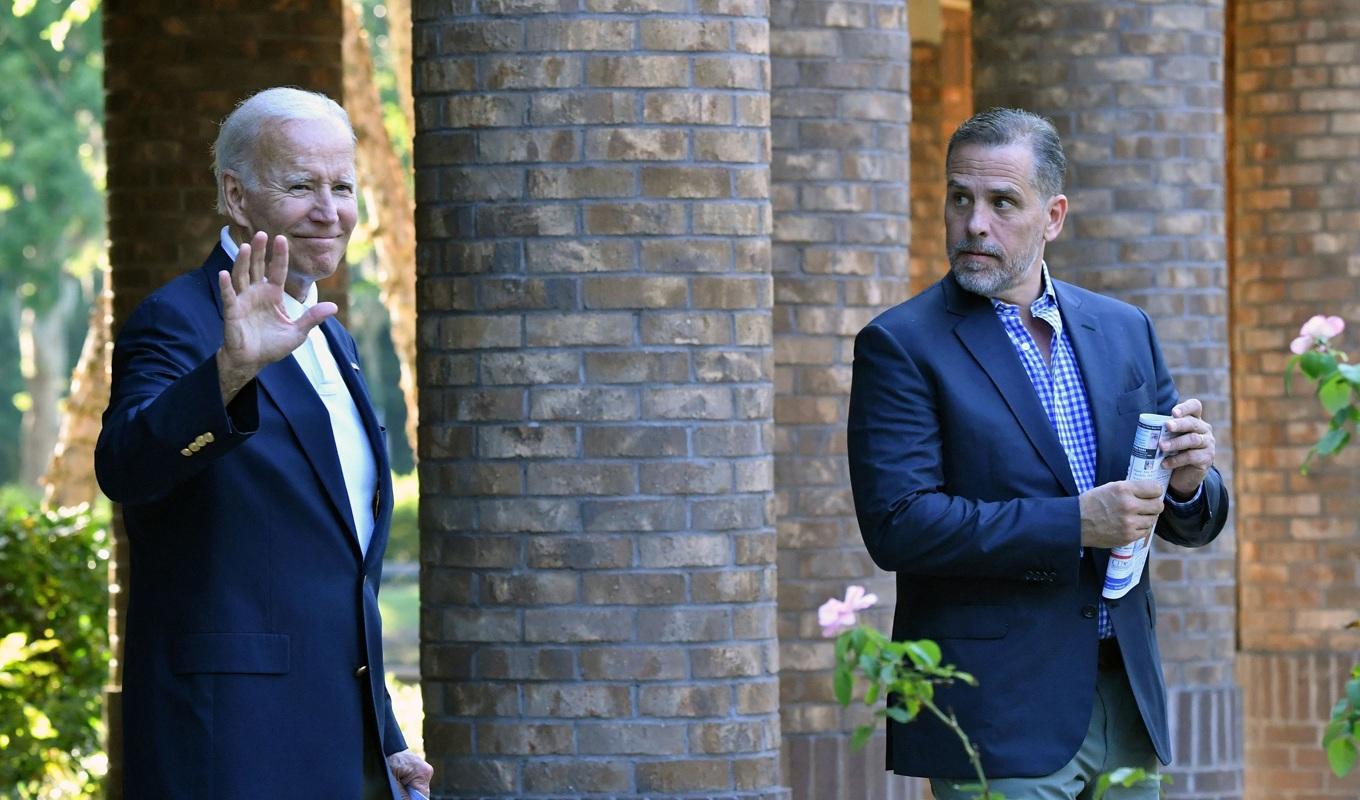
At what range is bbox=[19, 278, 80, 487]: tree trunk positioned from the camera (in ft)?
136

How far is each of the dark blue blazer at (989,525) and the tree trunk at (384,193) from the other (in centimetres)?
1086

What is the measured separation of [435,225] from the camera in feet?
18.7

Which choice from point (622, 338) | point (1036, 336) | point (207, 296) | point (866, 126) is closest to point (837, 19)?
point (866, 126)

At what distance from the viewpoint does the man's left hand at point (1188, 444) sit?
4.04 metres

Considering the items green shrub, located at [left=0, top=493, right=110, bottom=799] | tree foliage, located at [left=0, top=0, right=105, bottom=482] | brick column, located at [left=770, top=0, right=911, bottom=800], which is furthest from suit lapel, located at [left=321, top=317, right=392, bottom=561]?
tree foliage, located at [left=0, top=0, right=105, bottom=482]

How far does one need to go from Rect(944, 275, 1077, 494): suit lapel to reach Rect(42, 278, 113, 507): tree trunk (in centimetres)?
1156

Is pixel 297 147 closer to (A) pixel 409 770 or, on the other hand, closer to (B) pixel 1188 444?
(A) pixel 409 770

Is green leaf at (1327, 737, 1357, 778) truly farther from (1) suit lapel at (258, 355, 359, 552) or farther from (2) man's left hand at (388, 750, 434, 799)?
(1) suit lapel at (258, 355, 359, 552)

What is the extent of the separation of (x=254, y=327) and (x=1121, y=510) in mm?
1544

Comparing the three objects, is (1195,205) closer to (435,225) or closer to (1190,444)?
(435,225)

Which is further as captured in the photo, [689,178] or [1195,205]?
[1195,205]

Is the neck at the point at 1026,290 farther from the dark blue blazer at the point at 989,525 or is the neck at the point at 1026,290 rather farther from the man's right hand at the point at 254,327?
the man's right hand at the point at 254,327

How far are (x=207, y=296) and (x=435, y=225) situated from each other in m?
1.95

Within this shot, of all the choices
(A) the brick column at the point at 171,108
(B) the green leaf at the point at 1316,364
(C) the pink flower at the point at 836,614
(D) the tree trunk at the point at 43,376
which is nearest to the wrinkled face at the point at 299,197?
(C) the pink flower at the point at 836,614
